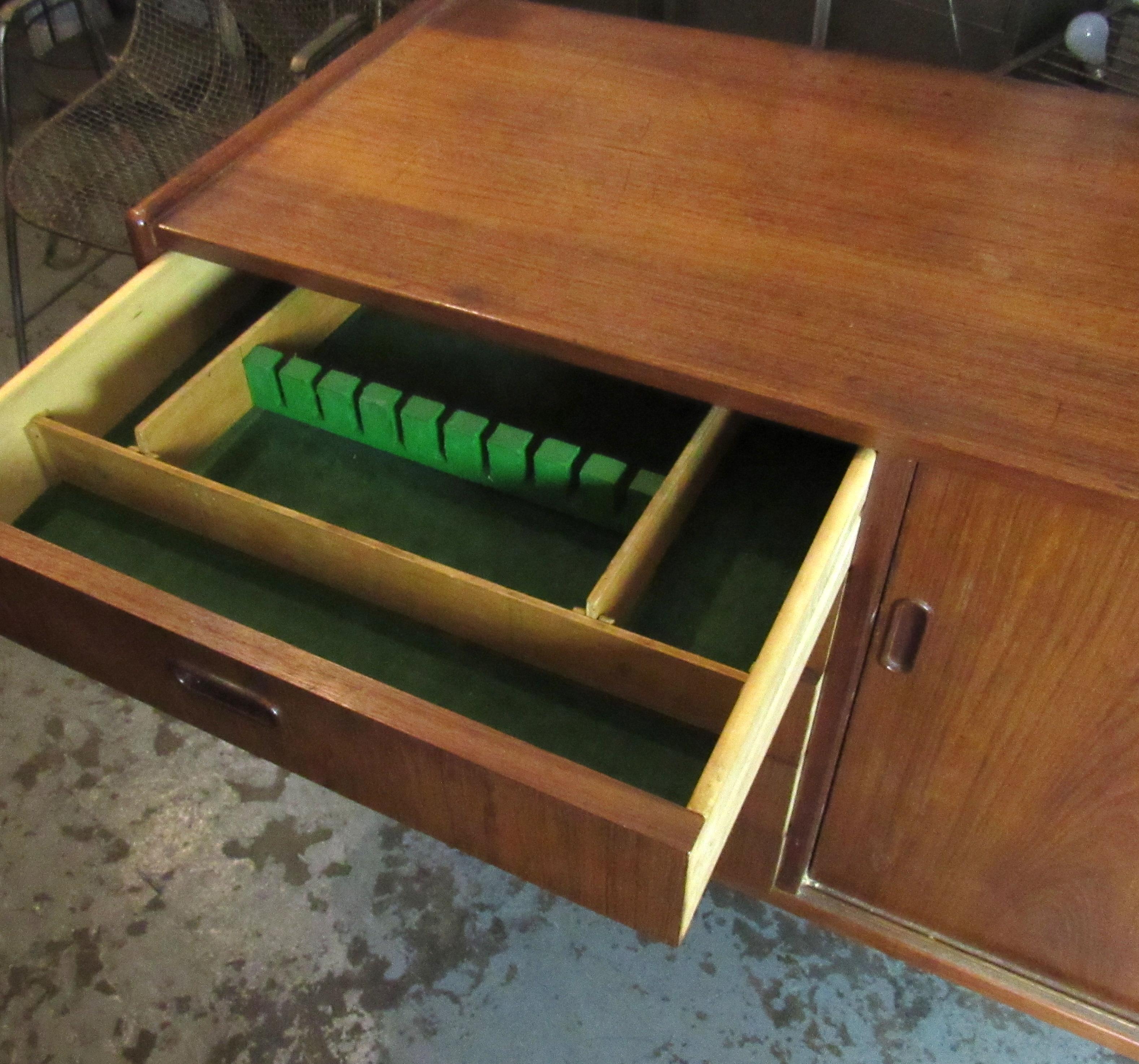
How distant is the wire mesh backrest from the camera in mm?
1492

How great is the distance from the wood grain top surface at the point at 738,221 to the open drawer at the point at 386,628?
0.09 meters

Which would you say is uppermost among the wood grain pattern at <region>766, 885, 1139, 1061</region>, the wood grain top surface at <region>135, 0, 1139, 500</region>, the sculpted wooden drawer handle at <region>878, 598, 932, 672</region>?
the wood grain top surface at <region>135, 0, 1139, 500</region>

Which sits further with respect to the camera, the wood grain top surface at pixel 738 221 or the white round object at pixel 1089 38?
the white round object at pixel 1089 38

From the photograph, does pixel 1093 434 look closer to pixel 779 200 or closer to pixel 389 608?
pixel 779 200

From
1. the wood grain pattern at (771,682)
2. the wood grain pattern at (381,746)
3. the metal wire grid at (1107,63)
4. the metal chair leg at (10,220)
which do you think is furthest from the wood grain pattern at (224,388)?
the metal chair leg at (10,220)

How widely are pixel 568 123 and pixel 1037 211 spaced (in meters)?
0.38

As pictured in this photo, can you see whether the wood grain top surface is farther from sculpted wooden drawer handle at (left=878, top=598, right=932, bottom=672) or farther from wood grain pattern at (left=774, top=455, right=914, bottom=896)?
sculpted wooden drawer handle at (left=878, top=598, right=932, bottom=672)

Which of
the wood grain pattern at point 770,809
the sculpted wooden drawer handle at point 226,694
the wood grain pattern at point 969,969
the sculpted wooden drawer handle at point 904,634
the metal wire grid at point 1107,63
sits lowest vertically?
the wood grain pattern at point 969,969

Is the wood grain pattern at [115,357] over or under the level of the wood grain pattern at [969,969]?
over

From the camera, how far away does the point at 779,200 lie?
31.4 inches

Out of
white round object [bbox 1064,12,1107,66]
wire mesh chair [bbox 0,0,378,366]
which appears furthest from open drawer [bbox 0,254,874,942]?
wire mesh chair [bbox 0,0,378,366]

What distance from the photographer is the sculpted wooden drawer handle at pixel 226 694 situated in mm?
623

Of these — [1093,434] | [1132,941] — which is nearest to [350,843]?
[1132,941]

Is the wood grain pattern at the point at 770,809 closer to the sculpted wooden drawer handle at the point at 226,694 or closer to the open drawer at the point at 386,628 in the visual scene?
the open drawer at the point at 386,628
